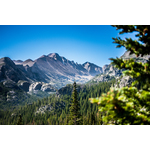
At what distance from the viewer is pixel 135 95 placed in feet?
11.0

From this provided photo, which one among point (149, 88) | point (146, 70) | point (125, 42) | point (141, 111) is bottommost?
point (141, 111)

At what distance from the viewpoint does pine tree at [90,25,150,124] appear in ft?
9.07

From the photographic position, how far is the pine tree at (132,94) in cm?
276

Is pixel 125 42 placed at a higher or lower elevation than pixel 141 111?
higher

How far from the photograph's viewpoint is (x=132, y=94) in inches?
132

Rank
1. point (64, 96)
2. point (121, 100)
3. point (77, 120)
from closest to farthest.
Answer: point (121, 100)
point (77, 120)
point (64, 96)

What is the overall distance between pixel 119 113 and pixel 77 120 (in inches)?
866

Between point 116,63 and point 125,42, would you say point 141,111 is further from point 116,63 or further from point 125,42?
point 125,42

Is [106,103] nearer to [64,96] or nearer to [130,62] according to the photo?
[130,62]

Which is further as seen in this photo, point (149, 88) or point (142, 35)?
point (142, 35)

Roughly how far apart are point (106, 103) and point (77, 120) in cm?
2223
